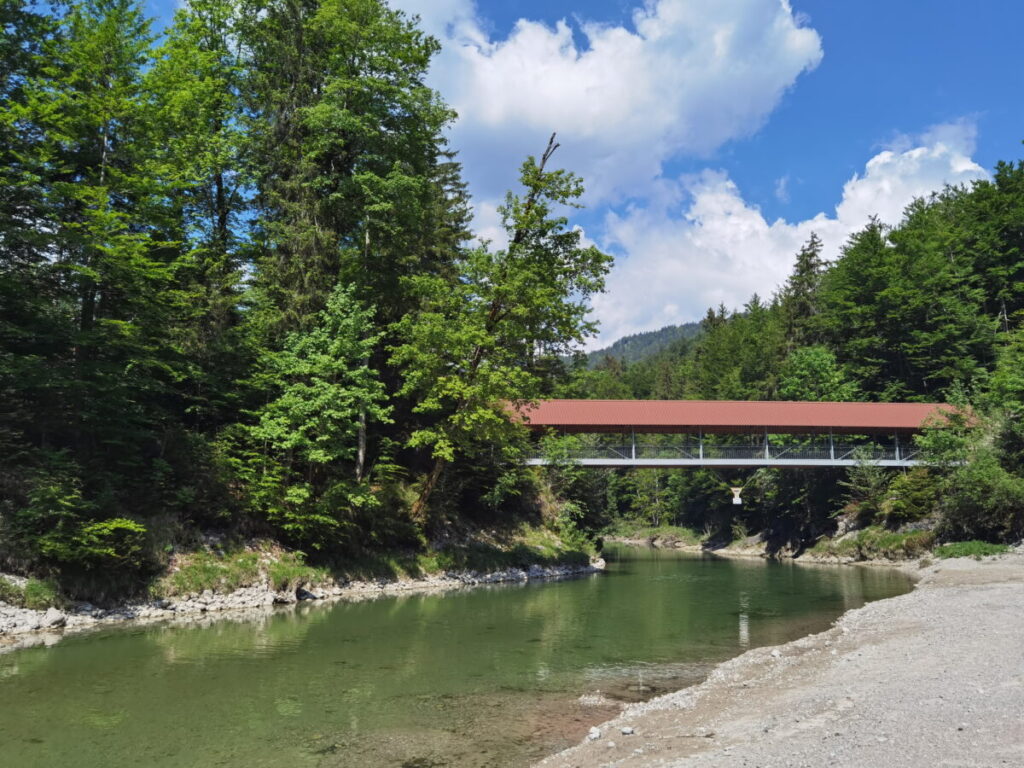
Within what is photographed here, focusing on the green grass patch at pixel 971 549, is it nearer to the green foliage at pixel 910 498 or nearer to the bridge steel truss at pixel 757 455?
the green foliage at pixel 910 498

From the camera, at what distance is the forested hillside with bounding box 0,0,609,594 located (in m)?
16.5

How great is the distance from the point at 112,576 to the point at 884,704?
54.9ft

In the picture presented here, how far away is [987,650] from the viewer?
945 centimetres

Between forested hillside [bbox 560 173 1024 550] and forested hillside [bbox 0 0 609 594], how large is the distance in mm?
6802

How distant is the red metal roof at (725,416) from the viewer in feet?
108

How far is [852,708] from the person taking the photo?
710cm

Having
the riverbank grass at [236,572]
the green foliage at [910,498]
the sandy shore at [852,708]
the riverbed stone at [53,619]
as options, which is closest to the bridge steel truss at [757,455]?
the green foliage at [910,498]

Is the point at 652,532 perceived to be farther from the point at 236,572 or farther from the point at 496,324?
the point at 236,572

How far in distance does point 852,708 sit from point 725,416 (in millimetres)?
28594

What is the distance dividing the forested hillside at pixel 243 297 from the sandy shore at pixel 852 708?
522 inches

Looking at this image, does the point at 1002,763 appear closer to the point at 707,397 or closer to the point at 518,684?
the point at 518,684

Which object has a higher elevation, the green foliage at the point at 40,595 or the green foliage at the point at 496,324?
the green foliage at the point at 496,324

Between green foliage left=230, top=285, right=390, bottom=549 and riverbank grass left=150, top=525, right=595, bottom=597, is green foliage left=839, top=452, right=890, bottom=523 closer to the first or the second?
riverbank grass left=150, top=525, right=595, bottom=597

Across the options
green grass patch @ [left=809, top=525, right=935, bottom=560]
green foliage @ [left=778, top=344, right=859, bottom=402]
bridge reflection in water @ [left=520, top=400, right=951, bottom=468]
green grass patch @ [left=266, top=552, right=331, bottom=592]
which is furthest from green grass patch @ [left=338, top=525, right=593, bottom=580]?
green foliage @ [left=778, top=344, right=859, bottom=402]
